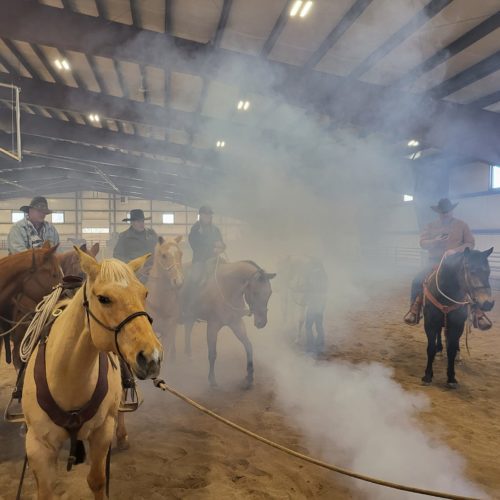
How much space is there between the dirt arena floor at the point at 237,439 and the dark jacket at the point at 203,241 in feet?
5.19

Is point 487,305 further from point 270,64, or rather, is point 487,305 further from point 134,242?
point 270,64

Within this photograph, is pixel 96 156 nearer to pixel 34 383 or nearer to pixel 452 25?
pixel 452 25

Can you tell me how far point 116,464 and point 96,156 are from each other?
13.0 metres

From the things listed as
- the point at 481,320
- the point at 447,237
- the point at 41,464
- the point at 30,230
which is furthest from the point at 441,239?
the point at 30,230

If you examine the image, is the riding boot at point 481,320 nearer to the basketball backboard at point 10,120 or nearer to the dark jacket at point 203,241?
the dark jacket at point 203,241

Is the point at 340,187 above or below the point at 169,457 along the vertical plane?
above

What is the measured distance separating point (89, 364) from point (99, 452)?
54 centimetres

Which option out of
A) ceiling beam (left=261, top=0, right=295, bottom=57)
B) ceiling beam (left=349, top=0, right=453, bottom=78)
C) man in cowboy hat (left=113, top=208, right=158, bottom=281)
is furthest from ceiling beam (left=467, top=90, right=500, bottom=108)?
man in cowboy hat (left=113, top=208, right=158, bottom=281)

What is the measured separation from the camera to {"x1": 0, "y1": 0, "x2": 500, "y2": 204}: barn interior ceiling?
15.9 ft

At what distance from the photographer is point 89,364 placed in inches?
67.9

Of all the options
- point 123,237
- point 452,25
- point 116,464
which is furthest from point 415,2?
point 116,464

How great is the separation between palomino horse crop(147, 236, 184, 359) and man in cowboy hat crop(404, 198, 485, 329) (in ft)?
10.1

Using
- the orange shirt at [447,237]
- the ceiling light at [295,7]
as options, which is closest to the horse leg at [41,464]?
the orange shirt at [447,237]

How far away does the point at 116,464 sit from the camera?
2.68m
